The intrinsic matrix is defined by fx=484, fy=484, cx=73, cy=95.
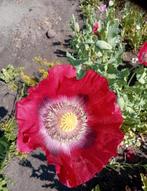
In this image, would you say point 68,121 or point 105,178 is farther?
point 105,178

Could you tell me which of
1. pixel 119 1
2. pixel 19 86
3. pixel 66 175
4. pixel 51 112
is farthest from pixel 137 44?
pixel 66 175

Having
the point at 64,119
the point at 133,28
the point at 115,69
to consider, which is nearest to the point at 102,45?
the point at 115,69

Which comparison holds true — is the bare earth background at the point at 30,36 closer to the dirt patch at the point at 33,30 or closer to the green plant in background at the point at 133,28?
the dirt patch at the point at 33,30

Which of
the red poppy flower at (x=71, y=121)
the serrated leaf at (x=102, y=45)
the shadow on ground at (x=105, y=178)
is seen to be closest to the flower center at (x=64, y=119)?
the red poppy flower at (x=71, y=121)

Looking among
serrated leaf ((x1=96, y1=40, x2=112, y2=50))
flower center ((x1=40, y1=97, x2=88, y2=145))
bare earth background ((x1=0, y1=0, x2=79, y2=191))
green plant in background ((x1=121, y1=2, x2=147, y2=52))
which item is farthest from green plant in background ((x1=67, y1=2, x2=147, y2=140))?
green plant in background ((x1=121, y1=2, x2=147, y2=52))

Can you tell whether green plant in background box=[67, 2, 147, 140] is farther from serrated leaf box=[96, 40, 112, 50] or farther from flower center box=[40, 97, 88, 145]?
flower center box=[40, 97, 88, 145]

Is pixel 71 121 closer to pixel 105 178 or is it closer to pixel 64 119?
pixel 64 119
